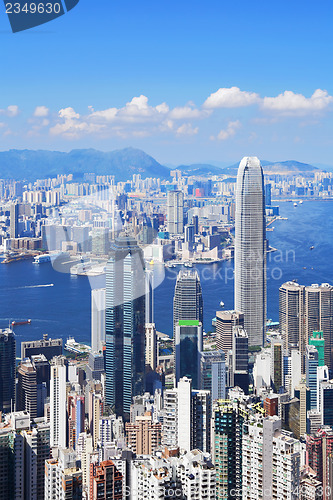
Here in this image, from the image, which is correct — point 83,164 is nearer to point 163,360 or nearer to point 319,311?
point 163,360

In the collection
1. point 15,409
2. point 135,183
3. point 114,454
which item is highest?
point 135,183

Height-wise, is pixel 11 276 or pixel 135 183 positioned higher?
pixel 135 183

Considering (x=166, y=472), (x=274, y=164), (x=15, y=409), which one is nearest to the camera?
(x=166, y=472)

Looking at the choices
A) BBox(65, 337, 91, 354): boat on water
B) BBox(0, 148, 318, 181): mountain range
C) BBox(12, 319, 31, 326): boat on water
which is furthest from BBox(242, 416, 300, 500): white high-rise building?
BBox(12, 319, 31, 326): boat on water

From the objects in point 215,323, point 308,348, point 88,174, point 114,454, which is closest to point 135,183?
point 88,174

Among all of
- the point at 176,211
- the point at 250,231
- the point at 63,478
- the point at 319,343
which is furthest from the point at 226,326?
the point at 63,478

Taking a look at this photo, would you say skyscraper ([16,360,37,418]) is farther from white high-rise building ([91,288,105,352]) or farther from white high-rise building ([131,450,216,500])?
white high-rise building ([131,450,216,500])

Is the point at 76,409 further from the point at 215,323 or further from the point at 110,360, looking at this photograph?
the point at 215,323
